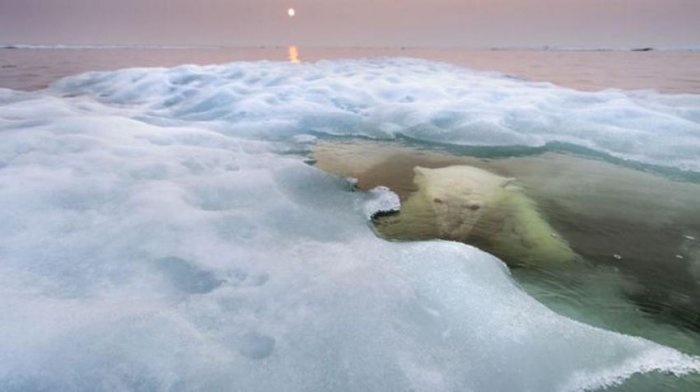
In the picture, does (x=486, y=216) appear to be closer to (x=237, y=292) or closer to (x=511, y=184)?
(x=511, y=184)

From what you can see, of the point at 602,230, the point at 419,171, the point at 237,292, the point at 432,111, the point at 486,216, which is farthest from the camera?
the point at 432,111

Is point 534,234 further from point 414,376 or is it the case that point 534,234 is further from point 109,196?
point 109,196

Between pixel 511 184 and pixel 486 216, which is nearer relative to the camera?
pixel 486 216

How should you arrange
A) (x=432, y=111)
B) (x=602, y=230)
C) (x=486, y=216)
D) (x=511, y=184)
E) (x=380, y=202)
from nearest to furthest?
(x=602, y=230)
(x=486, y=216)
(x=380, y=202)
(x=511, y=184)
(x=432, y=111)

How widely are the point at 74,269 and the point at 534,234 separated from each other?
3907 mm

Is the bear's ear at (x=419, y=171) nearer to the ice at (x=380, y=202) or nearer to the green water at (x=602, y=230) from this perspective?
the green water at (x=602, y=230)

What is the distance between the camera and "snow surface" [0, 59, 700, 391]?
224cm

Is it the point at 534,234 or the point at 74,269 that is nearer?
the point at 74,269

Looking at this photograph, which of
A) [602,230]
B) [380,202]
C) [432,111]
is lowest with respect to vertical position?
[602,230]

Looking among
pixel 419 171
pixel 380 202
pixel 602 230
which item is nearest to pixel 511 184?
pixel 419 171

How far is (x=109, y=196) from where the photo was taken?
4191 mm

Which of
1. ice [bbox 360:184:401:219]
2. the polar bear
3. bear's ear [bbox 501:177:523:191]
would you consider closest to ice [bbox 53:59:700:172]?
bear's ear [bbox 501:177:523:191]

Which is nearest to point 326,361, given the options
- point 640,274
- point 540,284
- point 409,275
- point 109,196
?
point 409,275

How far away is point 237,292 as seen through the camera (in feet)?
9.48
